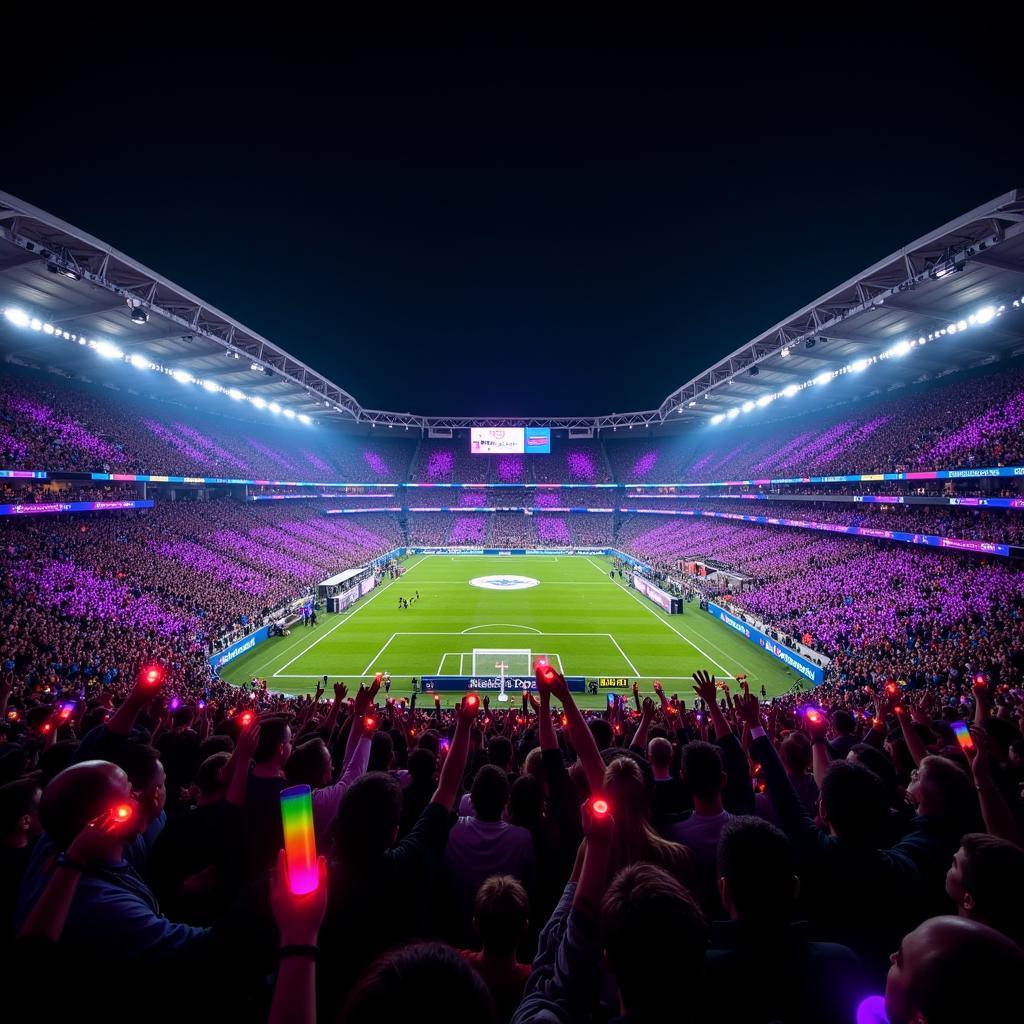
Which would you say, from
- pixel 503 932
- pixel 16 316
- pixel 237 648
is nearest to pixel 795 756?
pixel 503 932

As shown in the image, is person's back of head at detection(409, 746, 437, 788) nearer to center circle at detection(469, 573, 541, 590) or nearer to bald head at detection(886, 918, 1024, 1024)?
bald head at detection(886, 918, 1024, 1024)

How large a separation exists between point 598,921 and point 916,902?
2.34 meters

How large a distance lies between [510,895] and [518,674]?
79.3 ft

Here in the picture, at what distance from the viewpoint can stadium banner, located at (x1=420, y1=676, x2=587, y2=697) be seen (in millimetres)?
23812

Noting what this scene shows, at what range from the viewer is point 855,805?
3162 millimetres

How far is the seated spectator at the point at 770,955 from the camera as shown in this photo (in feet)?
6.59

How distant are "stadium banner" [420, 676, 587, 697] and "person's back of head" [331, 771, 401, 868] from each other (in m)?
21.7

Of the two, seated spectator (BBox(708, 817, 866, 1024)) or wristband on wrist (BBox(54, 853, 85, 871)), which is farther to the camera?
wristband on wrist (BBox(54, 853, 85, 871))

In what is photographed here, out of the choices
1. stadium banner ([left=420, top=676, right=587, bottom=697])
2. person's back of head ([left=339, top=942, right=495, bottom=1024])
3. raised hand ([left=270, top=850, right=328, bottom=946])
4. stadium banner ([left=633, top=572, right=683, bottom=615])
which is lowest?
stadium banner ([left=420, top=676, right=587, bottom=697])

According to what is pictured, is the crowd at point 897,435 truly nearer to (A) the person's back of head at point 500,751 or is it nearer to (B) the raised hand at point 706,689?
(B) the raised hand at point 706,689

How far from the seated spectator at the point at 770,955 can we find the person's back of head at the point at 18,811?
3783mm

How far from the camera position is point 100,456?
109 ft

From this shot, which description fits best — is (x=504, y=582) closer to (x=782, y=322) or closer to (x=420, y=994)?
(x=782, y=322)

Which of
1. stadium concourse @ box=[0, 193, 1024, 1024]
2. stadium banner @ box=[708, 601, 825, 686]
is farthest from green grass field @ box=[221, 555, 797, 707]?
stadium banner @ box=[708, 601, 825, 686]
